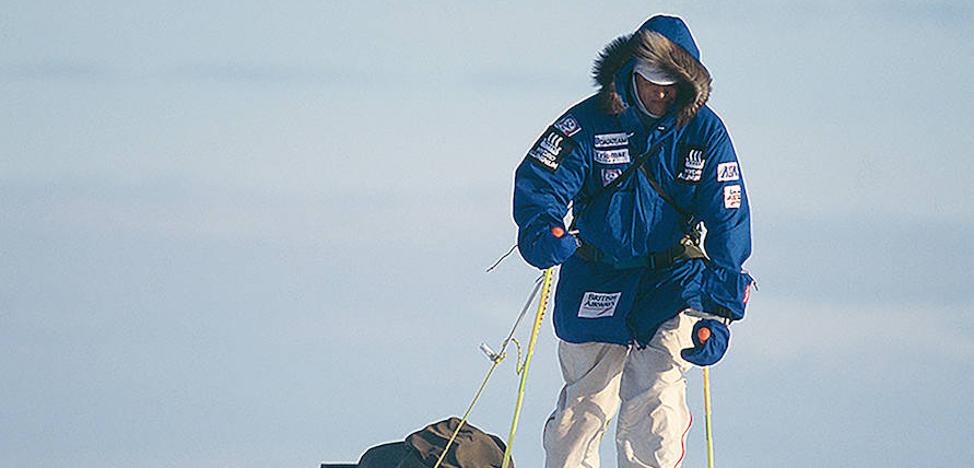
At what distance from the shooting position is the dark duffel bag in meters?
9.94

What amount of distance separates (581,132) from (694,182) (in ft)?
1.62

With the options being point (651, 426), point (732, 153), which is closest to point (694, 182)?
point (732, 153)

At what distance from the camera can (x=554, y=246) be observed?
8.59 m

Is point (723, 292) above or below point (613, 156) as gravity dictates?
below

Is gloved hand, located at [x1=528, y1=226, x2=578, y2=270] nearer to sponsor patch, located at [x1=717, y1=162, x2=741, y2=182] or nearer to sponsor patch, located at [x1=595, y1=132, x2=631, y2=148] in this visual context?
sponsor patch, located at [x1=595, y1=132, x2=631, y2=148]

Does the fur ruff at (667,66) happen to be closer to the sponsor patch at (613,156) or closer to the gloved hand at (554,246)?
the sponsor patch at (613,156)

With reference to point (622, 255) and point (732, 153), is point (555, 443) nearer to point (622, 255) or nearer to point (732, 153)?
point (622, 255)

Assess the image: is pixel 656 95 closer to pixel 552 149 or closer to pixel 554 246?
pixel 552 149

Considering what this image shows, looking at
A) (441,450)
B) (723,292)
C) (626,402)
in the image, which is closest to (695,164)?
(723,292)

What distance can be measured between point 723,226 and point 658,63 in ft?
2.22

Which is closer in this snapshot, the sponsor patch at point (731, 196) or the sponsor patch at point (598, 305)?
the sponsor patch at point (731, 196)

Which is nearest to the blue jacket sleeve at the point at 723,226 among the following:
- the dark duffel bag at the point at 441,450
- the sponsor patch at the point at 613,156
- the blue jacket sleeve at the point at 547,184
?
the sponsor patch at the point at 613,156

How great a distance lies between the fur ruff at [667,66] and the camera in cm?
861

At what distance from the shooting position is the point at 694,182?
866 centimetres
